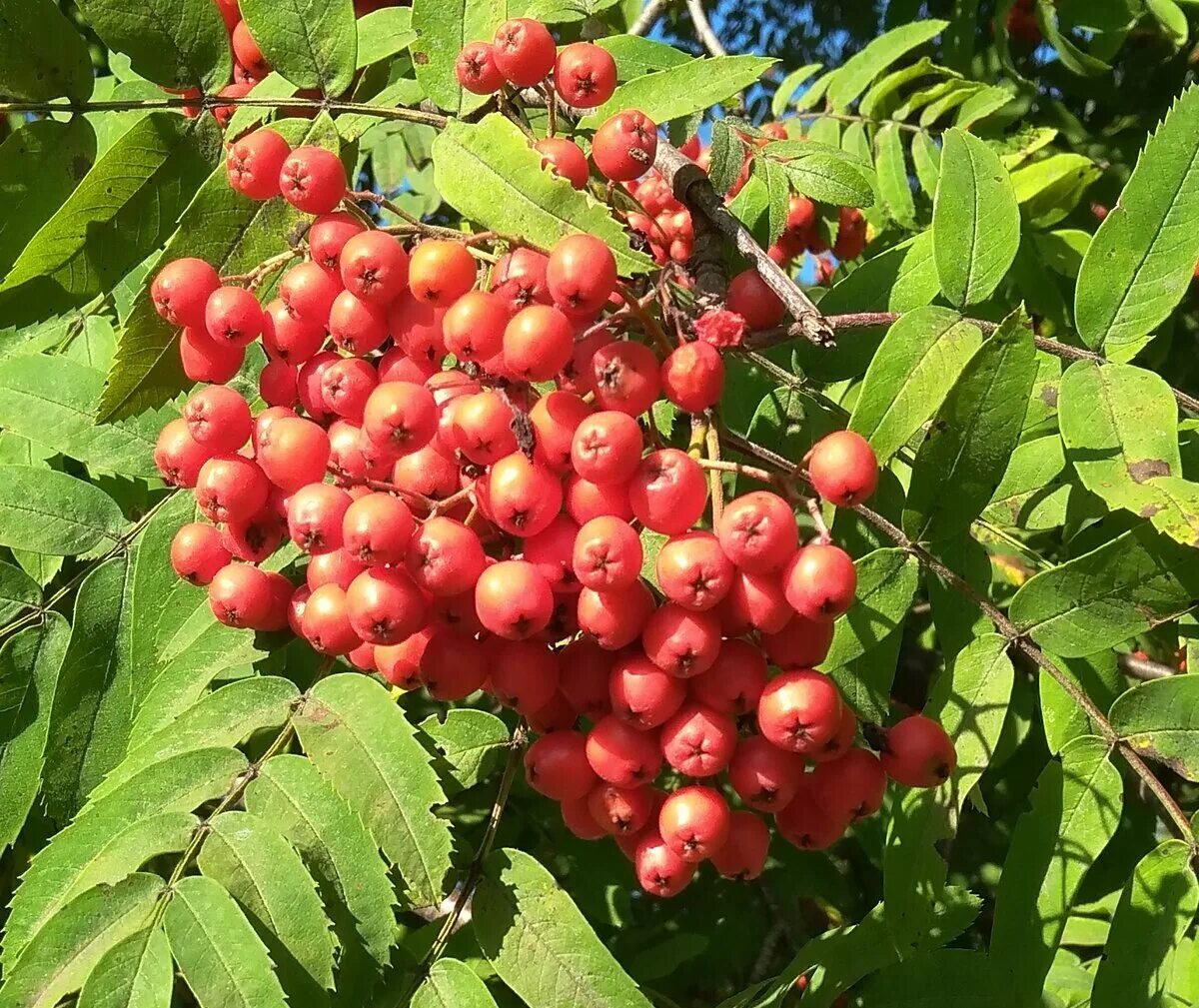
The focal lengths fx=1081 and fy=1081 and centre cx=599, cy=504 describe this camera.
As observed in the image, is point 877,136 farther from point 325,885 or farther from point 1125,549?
point 325,885

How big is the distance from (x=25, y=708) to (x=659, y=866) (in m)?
1.12

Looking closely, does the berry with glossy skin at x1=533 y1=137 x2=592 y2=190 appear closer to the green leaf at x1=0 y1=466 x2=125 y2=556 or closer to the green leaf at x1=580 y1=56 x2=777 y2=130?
the green leaf at x1=580 y1=56 x2=777 y2=130

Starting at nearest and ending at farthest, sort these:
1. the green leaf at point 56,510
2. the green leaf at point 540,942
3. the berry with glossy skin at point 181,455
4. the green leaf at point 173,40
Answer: the green leaf at point 540,942
the berry with glossy skin at point 181,455
the green leaf at point 173,40
the green leaf at point 56,510

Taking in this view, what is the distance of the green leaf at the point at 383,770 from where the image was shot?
4.54 feet

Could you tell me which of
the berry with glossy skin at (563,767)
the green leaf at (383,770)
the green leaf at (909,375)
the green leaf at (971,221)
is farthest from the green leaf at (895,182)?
the green leaf at (383,770)

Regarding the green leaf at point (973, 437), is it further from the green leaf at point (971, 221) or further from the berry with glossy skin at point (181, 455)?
the berry with glossy skin at point (181, 455)

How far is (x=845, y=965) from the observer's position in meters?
1.82

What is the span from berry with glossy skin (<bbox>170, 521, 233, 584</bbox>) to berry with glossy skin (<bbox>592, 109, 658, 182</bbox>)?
2.70 ft

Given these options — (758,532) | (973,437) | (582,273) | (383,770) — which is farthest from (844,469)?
(383,770)

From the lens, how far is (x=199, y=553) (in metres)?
1.65

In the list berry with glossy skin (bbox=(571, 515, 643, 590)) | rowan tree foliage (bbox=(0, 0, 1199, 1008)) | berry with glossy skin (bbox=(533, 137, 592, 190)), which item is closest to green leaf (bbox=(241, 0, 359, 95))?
rowan tree foliage (bbox=(0, 0, 1199, 1008))

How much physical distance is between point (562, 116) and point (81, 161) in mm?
844

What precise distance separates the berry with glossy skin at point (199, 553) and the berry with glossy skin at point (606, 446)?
25.8 inches

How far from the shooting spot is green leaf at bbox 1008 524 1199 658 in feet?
4.94
